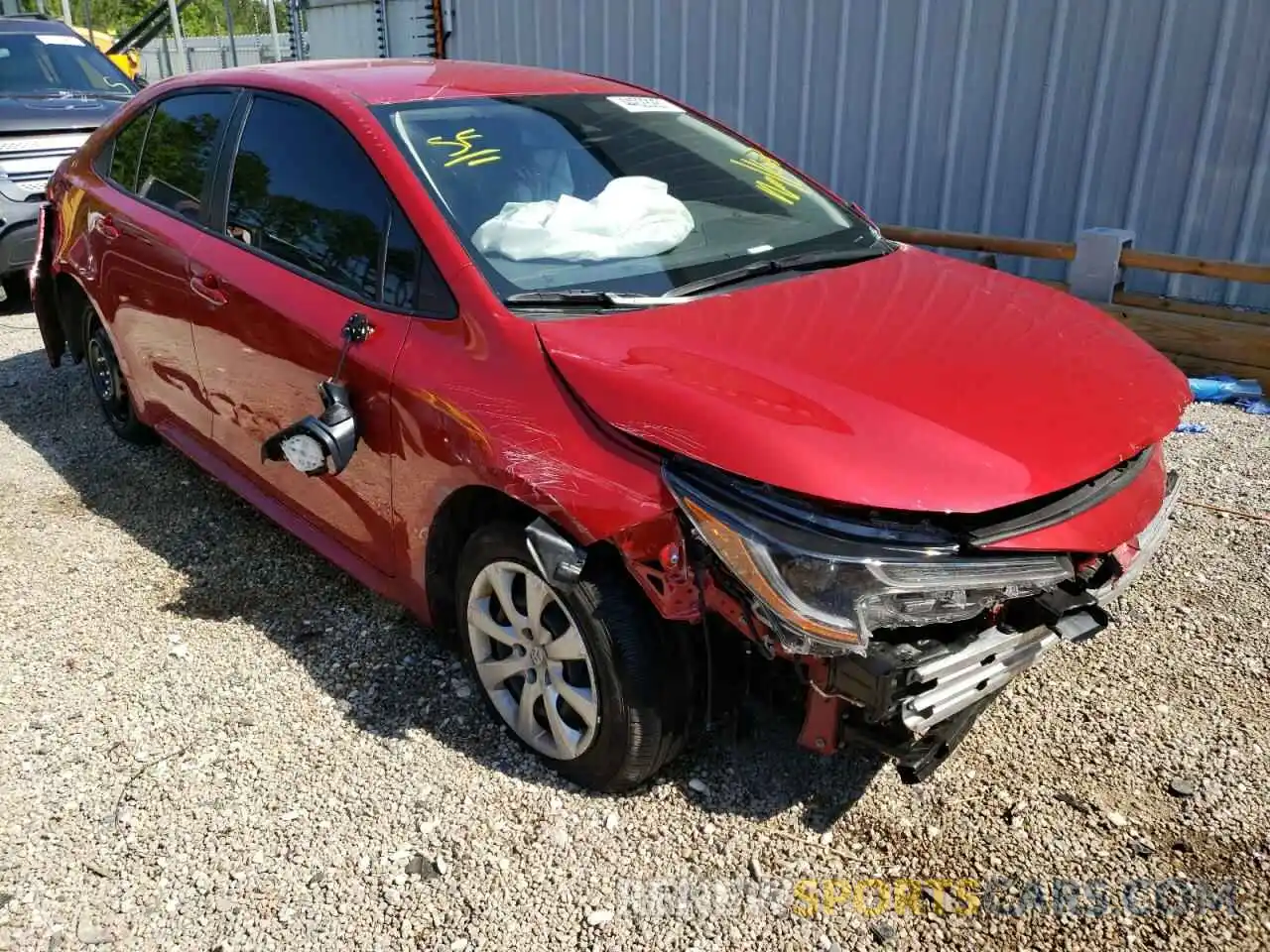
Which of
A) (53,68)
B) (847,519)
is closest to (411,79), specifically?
(847,519)

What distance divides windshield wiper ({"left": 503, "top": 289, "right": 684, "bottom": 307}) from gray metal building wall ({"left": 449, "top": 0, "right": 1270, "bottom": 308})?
513cm

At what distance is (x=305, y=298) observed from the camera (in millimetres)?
3240

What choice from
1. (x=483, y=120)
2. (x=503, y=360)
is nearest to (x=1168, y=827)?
(x=503, y=360)

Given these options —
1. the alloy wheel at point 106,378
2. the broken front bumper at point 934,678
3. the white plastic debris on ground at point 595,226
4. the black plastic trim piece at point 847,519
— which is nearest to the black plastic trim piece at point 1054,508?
the black plastic trim piece at point 847,519

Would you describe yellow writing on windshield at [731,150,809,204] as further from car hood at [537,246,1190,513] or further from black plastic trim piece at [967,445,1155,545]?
black plastic trim piece at [967,445,1155,545]

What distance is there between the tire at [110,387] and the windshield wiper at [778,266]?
10.5 feet

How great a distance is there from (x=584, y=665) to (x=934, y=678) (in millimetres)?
897

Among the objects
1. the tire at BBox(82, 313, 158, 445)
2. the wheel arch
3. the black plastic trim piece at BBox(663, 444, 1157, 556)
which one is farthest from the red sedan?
the wheel arch

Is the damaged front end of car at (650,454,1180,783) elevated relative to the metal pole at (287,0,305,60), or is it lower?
lower

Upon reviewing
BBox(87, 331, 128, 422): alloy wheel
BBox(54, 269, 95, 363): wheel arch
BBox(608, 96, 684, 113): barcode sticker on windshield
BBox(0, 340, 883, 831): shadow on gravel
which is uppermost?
BBox(608, 96, 684, 113): barcode sticker on windshield

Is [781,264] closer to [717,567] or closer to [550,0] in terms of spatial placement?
[717,567]

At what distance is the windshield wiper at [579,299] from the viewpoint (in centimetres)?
278

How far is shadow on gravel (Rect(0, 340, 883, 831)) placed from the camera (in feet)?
9.44

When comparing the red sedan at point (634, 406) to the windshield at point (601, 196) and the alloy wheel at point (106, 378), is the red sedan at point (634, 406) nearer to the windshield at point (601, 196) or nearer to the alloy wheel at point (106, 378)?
the windshield at point (601, 196)
